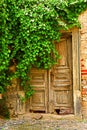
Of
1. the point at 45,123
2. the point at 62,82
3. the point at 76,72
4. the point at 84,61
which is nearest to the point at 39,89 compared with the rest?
the point at 62,82

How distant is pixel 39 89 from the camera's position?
8719 millimetres

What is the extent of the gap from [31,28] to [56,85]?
1794 millimetres

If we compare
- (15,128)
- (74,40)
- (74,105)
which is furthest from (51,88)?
(15,128)

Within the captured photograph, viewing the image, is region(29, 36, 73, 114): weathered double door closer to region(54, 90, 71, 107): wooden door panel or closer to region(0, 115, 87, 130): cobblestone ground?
region(54, 90, 71, 107): wooden door panel

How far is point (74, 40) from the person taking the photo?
8.23m

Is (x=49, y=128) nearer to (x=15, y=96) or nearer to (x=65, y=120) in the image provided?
(x=65, y=120)

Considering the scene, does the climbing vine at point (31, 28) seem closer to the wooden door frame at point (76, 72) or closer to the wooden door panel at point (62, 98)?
the wooden door frame at point (76, 72)

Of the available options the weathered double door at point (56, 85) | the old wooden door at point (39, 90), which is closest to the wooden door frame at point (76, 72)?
the weathered double door at point (56, 85)

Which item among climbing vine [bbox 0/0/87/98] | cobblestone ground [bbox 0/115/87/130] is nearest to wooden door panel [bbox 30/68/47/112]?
cobblestone ground [bbox 0/115/87/130]

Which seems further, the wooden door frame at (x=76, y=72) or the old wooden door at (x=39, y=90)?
the old wooden door at (x=39, y=90)

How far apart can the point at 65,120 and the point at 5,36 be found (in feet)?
8.47

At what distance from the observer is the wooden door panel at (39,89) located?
869 centimetres

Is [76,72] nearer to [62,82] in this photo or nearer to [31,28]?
[62,82]

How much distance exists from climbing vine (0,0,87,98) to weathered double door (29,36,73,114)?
1.61ft
